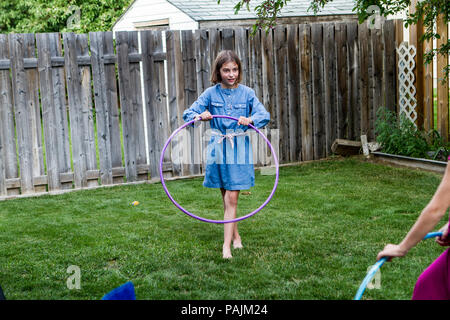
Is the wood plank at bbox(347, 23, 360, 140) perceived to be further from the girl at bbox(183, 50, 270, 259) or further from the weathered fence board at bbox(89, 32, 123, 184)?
the girl at bbox(183, 50, 270, 259)

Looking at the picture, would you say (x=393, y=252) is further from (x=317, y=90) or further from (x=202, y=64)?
(x=317, y=90)

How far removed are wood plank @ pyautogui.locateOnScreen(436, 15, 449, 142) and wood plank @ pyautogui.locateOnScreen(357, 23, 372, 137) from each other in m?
1.08

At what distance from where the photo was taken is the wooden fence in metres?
7.32

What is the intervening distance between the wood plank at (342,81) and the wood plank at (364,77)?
0.24 meters

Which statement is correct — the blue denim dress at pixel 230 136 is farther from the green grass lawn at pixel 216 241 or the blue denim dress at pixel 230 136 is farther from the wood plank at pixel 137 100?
the wood plank at pixel 137 100

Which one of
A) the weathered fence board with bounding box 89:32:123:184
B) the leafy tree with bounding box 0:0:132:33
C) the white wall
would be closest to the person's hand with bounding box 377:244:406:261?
the weathered fence board with bounding box 89:32:123:184

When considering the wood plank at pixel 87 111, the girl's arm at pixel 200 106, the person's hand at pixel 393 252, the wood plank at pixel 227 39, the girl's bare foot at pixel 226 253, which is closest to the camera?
the person's hand at pixel 393 252

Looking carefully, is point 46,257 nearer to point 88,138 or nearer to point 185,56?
point 88,138

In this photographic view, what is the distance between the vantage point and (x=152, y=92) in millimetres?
7961

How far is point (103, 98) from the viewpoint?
770cm

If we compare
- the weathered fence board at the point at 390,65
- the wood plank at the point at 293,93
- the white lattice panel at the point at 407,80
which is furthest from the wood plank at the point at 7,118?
the white lattice panel at the point at 407,80

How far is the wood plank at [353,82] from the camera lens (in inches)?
352

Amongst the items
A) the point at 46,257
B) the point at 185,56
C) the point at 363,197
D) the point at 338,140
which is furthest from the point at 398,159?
the point at 46,257

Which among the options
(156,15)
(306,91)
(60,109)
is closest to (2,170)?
(60,109)
